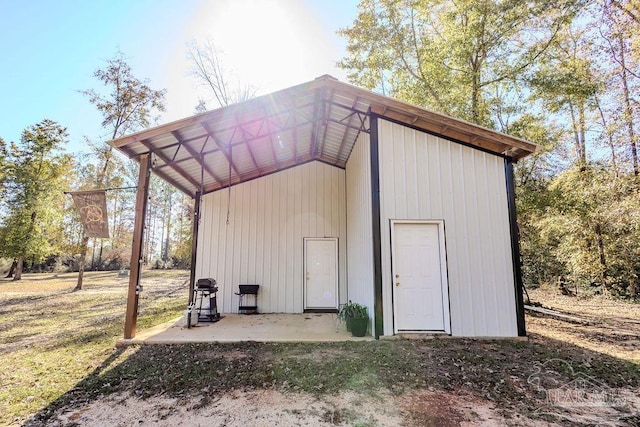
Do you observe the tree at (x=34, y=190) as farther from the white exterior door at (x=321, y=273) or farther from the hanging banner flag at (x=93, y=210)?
the white exterior door at (x=321, y=273)

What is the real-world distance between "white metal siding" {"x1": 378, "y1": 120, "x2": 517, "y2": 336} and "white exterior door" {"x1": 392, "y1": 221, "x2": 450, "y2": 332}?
0.45 feet

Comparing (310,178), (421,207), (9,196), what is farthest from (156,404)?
(9,196)

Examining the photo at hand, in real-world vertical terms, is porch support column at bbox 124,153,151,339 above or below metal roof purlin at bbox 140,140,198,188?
below

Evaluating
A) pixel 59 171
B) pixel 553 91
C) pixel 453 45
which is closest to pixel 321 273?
pixel 453 45

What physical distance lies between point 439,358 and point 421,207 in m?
2.46

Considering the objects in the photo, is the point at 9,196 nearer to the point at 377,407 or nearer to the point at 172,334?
the point at 172,334

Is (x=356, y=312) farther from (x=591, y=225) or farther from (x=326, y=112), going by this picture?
(x=591, y=225)

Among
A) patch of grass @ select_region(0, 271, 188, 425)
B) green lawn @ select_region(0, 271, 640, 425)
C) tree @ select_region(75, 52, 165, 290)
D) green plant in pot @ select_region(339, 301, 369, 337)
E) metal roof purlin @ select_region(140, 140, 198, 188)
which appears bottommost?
patch of grass @ select_region(0, 271, 188, 425)

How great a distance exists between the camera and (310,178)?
8.94 meters

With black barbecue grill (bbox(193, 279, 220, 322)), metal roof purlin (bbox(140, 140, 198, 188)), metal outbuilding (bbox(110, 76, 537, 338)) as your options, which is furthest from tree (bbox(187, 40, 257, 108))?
black barbecue grill (bbox(193, 279, 220, 322))

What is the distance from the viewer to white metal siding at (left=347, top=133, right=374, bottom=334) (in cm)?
575

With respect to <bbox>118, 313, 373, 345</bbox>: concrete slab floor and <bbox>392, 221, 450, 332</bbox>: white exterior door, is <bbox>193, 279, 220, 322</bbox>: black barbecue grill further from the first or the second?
<bbox>392, 221, 450, 332</bbox>: white exterior door

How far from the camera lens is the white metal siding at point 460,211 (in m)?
5.19

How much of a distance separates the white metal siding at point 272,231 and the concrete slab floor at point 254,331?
895 millimetres
